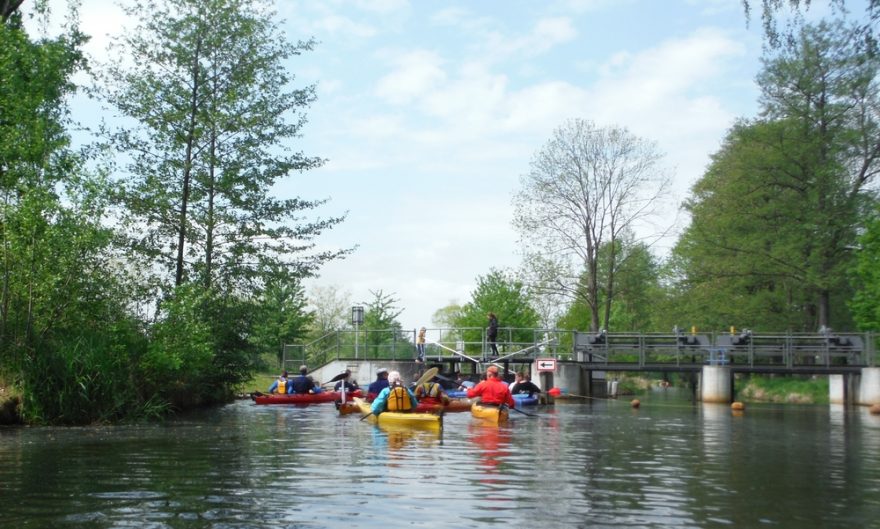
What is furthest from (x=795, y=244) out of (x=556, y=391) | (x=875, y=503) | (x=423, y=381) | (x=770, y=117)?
(x=875, y=503)

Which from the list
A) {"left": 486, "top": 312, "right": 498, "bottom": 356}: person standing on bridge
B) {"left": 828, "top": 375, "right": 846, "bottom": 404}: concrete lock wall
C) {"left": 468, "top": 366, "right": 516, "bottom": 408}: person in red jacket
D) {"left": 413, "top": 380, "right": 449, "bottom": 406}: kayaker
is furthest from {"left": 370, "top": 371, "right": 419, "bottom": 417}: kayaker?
{"left": 828, "top": 375, "right": 846, "bottom": 404}: concrete lock wall

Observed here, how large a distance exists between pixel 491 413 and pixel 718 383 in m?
17.5

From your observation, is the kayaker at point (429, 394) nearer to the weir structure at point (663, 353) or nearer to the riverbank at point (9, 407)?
the riverbank at point (9, 407)

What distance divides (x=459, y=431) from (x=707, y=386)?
20172 millimetres

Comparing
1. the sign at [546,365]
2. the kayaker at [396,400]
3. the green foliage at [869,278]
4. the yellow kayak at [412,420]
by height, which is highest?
the green foliage at [869,278]

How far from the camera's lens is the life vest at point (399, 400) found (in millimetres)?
21969

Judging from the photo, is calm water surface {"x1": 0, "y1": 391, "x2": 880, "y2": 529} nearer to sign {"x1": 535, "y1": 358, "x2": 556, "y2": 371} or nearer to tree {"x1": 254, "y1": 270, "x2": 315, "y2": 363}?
sign {"x1": 535, "y1": 358, "x2": 556, "y2": 371}

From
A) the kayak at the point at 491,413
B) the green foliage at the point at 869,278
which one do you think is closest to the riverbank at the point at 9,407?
the kayak at the point at 491,413

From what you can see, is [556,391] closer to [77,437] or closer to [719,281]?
[719,281]

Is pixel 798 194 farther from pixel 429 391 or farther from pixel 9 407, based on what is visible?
pixel 9 407

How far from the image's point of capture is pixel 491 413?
23.7 m

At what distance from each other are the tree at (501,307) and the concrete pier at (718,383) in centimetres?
1800

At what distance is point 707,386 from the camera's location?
126 ft

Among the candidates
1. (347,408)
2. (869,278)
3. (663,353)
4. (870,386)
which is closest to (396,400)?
(347,408)
